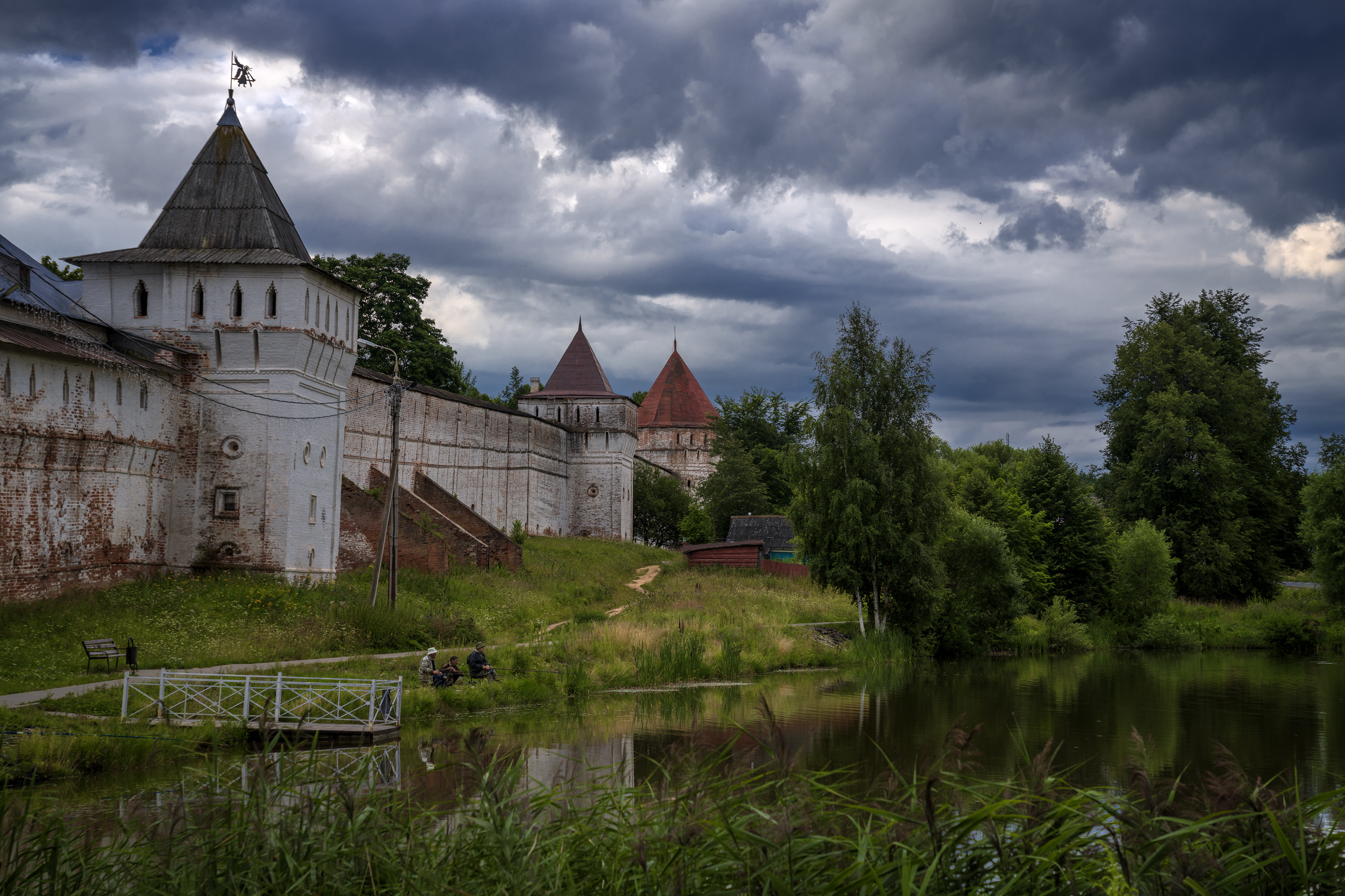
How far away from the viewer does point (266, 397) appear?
21.6 meters

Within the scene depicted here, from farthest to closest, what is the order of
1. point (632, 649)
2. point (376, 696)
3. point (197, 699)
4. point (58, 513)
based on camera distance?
point (632, 649) → point (58, 513) → point (376, 696) → point (197, 699)

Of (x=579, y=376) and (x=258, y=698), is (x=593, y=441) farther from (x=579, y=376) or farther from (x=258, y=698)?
(x=258, y=698)

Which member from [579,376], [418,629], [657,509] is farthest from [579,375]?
[418,629]

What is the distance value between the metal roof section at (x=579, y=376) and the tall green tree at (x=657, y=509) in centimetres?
572

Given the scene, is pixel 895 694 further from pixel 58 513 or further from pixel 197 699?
pixel 58 513

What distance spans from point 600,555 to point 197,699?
88.3ft

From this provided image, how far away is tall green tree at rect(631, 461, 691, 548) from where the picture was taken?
5169 cm

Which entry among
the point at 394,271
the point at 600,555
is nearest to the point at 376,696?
the point at 600,555

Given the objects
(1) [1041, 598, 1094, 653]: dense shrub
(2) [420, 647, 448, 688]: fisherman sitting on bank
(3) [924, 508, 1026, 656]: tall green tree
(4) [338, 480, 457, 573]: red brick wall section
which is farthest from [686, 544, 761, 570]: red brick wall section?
(2) [420, 647, 448, 688]: fisherman sitting on bank

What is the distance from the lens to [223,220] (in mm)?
22844

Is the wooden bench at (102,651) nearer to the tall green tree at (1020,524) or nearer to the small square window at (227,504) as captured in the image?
the small square window at (227,504)

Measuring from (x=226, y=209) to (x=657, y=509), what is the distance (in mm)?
31192

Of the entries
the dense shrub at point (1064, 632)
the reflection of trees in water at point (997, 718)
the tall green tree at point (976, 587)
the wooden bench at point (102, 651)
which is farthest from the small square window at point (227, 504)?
the dense shrub at point (1064, 632)

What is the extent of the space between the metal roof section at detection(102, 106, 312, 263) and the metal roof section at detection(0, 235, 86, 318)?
3.54 feet
